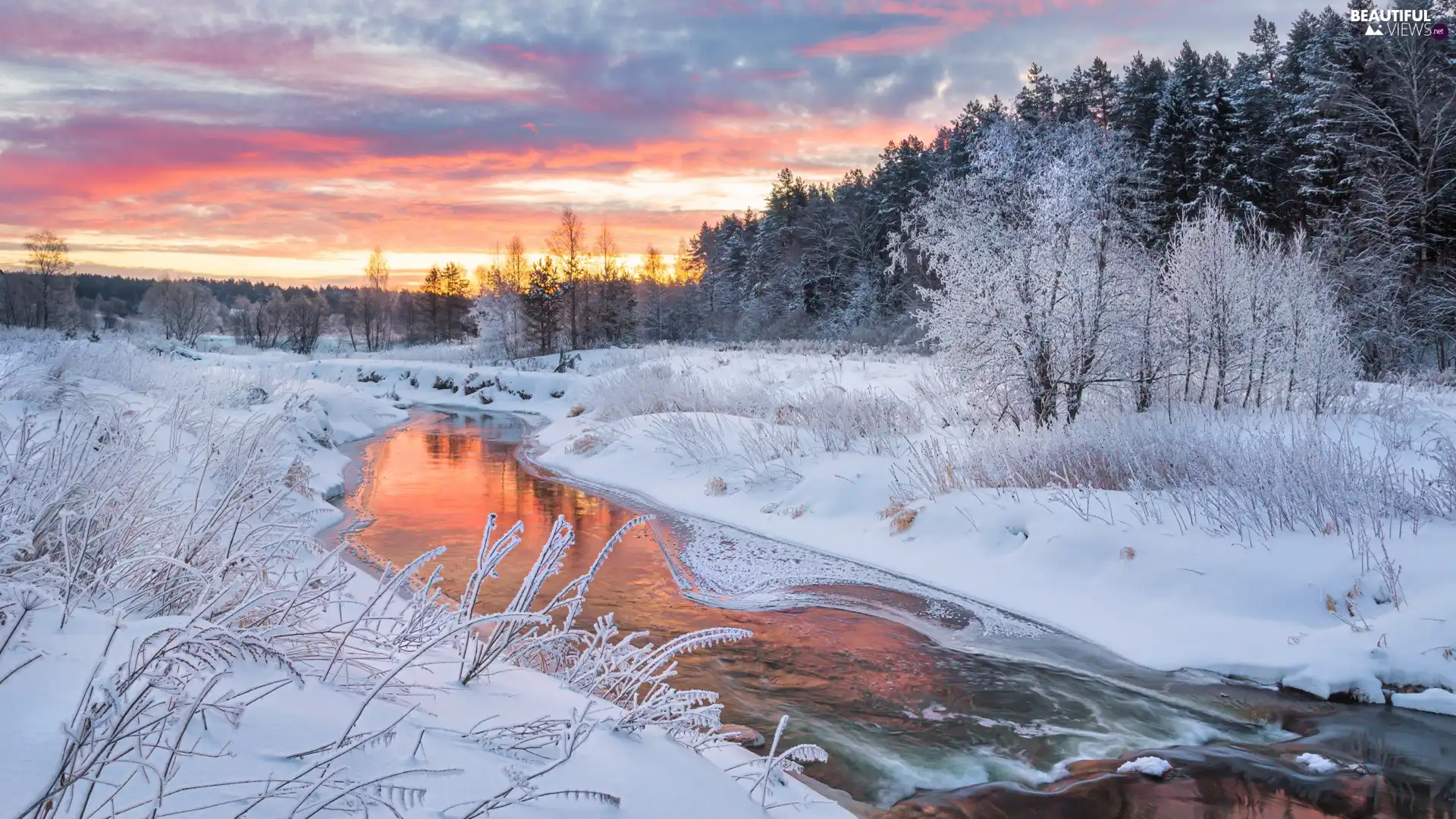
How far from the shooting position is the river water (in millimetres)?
4816

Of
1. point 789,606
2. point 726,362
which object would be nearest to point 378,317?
point 726,362

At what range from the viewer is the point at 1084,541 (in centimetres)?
755

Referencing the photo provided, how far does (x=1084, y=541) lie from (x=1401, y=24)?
85.9 ft

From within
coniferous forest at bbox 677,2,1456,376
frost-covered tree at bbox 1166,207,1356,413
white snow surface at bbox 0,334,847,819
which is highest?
coniferous forest at bbox 677,2,1456,376

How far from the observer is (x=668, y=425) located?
14.5 meters

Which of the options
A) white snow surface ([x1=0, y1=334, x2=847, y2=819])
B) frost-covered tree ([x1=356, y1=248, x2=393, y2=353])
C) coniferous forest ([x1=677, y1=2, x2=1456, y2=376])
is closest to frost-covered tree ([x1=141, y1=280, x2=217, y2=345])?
frost-covered tree ([x1=356, y1=248, x2=393, y2=353])

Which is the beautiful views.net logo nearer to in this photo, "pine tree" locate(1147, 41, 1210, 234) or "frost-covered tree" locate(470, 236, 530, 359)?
"pine tree" locate(1147, 41, 1210, 234)

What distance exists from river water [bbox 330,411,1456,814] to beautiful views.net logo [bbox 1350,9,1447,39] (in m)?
26.3

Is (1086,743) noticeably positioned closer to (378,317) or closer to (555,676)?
(555,676)

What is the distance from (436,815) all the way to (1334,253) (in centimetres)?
2619

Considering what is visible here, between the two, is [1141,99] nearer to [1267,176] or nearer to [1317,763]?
[1267,176]

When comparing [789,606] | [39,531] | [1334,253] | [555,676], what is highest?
[1334,253]

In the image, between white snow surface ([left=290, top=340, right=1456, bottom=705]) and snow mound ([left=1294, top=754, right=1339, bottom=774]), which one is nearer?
snow mound ([left=1294, top=754, right=1339, bottom=774])

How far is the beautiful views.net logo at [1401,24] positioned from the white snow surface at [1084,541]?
16694mm
